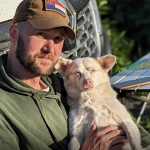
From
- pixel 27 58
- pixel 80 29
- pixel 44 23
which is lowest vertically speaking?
pixel 80 29

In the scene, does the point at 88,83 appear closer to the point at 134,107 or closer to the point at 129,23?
the point at 134,107

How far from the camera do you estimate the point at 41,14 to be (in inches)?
117

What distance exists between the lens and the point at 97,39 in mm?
4863

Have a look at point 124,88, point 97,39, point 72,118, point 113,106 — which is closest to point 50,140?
point 72,118

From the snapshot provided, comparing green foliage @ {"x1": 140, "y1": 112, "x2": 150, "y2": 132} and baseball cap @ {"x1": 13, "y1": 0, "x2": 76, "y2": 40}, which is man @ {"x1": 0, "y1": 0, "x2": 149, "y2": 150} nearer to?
baseball cap @ {"x1": 13, "y1": 0, "x2": 76, "y2": 40}

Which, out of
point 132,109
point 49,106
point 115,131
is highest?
point 49,106

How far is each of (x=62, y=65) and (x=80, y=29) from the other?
1.17 m

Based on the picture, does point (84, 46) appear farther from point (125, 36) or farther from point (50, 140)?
point (125, 36)

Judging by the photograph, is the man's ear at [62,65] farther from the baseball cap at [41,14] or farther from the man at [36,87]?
the baseball cap at [41,14]

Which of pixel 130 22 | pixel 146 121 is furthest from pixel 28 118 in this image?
pixel 130 22

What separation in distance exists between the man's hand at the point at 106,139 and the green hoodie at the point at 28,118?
0.53 ft

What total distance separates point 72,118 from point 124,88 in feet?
2.38

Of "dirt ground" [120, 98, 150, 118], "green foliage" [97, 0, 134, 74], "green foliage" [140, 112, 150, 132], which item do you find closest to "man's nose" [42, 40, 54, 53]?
"green foliage" [140, 112, 150, 132]

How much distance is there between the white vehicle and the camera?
368 centimetres
